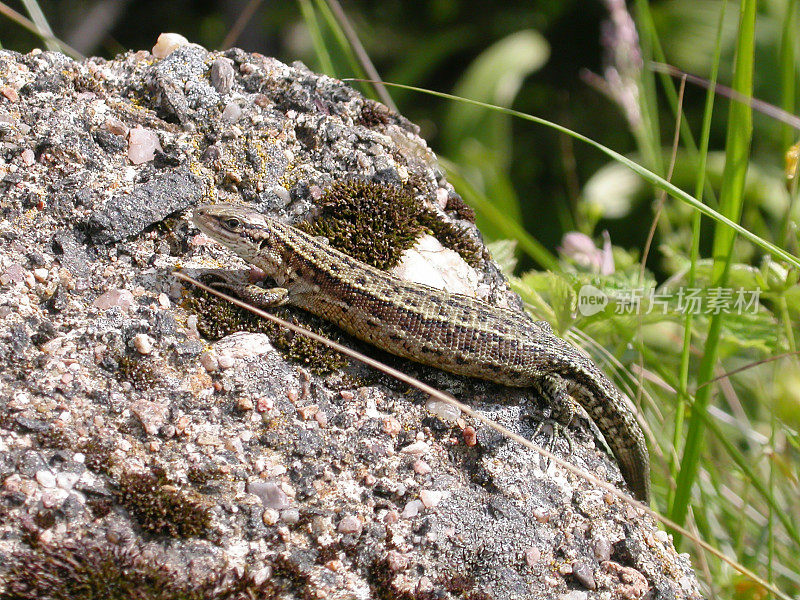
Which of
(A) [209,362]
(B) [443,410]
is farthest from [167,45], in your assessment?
(B) [443,410]

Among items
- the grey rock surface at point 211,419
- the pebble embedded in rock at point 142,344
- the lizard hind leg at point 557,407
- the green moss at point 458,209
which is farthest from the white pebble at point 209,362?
the green moss at point 458,209

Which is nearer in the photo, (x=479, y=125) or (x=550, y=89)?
(x=479, y=125)

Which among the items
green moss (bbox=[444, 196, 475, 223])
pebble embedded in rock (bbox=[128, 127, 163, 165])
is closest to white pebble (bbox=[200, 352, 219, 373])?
pebble embedded in rock (bbox=[128, 127, 163, 165])

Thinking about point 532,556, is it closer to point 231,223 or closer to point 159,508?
point 159,508

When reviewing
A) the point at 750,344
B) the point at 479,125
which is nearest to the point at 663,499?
the point at 750,344

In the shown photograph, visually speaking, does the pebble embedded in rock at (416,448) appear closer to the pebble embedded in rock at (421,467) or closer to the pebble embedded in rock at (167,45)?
the pebble embedded in rock at (421,467)

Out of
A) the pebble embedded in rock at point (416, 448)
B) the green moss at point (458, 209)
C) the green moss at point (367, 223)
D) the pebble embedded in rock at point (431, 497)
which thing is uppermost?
the green moss at point (458, 209)

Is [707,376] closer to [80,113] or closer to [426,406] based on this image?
[426,406]

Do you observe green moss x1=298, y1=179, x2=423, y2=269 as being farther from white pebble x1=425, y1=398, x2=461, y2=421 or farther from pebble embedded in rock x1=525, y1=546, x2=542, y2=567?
pebble embedded in rock x1=525, y1=546, x2=542, y2=567
